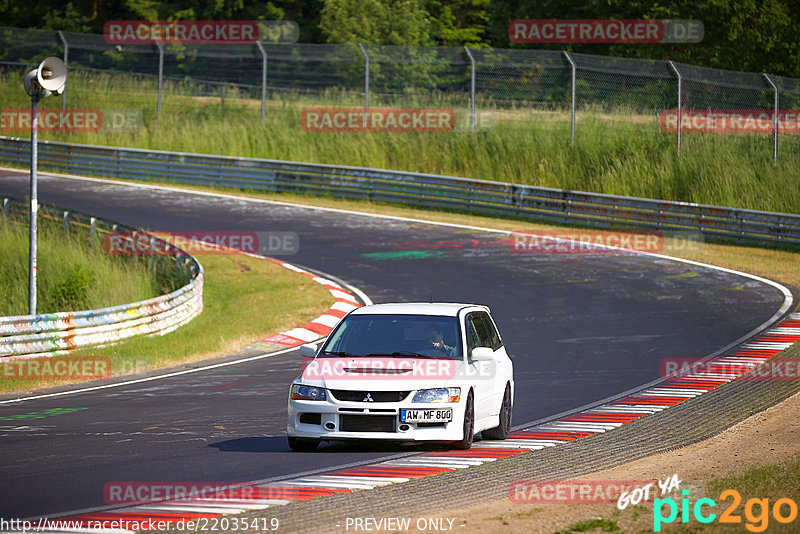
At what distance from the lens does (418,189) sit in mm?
33656

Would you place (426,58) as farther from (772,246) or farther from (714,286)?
(714,286)

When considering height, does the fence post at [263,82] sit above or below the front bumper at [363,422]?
above

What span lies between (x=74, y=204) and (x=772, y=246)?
18.8m

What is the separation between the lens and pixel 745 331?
1861 cm

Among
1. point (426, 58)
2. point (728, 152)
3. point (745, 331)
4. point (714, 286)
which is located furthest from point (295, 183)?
point (745, 331)

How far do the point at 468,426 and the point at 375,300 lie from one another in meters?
11.4

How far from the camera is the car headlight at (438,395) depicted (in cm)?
1009

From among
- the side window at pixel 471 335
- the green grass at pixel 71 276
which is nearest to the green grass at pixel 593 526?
the side window at pixel 471 335
